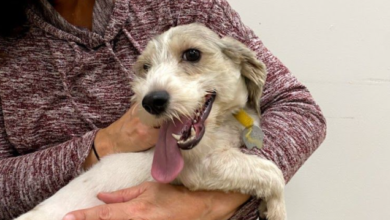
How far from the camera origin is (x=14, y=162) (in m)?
1.02

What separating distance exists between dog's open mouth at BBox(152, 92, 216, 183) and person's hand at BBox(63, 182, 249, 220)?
0.07m

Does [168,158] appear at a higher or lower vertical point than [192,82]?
lower

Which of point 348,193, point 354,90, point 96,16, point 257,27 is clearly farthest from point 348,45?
point 96,16

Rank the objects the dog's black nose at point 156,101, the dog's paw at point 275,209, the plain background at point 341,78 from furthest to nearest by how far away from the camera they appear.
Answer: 1. the plain background at point 341,78
2. the dog's paw at point 275,209
3. the dog's black nose at point 156,101

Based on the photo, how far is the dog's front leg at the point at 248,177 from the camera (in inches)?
33.0

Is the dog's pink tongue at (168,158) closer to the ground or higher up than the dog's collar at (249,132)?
higher up

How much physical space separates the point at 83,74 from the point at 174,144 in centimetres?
37

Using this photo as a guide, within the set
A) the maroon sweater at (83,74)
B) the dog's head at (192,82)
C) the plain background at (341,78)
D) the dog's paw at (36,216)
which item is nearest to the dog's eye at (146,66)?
the dog's head at (192,82)

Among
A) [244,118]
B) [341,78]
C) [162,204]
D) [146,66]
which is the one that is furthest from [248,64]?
[341,78]

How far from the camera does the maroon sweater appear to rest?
103 centimetres

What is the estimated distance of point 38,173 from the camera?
0.98m

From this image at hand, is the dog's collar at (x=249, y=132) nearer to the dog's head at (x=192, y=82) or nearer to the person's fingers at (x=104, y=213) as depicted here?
the dog's head at (x=192, y=82)

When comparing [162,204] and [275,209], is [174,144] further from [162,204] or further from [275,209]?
[275,209]

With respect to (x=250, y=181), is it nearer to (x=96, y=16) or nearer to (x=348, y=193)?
(x=96, y=16)
